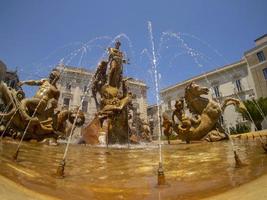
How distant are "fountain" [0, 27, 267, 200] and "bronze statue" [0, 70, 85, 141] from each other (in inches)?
0.9

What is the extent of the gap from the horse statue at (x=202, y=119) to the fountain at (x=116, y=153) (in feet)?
0.10

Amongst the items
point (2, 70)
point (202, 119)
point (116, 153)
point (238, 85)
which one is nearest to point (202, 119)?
point (202, 119)

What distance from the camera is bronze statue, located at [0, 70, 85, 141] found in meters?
6.47

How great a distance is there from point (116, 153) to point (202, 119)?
402cm

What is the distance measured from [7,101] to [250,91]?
38.7 m

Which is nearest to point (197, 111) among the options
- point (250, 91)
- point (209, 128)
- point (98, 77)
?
point (209, 128)

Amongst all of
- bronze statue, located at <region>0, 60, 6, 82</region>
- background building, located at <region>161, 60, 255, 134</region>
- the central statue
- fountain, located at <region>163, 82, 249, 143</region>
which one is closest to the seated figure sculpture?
the central statue

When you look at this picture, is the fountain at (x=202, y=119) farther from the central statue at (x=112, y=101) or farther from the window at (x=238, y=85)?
the window at (x=238, y=85)

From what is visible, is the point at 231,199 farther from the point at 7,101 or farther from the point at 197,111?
the point at 197,111

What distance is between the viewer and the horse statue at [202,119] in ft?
26.1

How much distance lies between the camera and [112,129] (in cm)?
902

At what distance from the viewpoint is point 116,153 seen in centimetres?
518

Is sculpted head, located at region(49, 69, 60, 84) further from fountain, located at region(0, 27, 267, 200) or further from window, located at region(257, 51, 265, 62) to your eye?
window, located at region(257, 51, 265, 62)

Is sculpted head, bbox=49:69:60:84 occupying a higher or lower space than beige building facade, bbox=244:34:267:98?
lower
